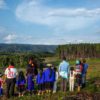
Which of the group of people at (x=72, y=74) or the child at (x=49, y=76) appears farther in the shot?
the group of people at (x=72, y=74)

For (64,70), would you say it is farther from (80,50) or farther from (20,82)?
(80,50)

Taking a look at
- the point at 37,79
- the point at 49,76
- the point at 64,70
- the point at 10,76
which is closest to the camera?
the point at 10,76

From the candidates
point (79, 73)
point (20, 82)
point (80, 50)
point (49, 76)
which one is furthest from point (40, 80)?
point (80, 50)

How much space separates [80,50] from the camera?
118 m

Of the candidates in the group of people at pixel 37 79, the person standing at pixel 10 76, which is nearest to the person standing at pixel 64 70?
the group of people at pixel 37 79

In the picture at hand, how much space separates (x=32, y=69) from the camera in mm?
19000

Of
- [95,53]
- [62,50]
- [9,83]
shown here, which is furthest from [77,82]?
Answer: [62,50]

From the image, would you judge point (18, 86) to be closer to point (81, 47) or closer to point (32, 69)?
point (32, 69)

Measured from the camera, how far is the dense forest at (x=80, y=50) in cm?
11275

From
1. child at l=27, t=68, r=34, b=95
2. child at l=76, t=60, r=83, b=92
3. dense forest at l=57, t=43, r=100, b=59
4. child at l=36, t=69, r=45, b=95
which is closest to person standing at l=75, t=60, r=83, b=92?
child at l=76, t=60, r=83, b=92

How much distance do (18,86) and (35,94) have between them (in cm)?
98

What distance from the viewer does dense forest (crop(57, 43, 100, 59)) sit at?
370 feet

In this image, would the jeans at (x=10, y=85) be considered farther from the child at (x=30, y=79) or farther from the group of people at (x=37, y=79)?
the child at (x=30, y=79)

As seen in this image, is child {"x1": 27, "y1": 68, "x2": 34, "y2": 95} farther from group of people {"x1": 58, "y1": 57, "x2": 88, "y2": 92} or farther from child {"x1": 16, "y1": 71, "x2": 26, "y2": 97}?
group of people {"x1": 58, "y1": 57, "x2": 88, "y2": 92}
